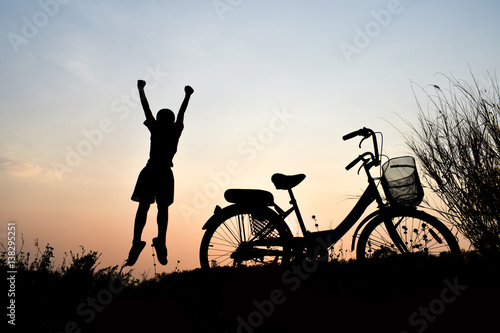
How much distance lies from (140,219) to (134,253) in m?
0.46

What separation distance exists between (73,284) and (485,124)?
5811mm

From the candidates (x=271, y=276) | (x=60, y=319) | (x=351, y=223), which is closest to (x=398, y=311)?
(x=271, y=276)

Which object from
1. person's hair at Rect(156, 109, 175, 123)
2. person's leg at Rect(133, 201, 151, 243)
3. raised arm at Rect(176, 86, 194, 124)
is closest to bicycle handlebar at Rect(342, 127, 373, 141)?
raised arm at Rect(176, 86, 194, 124)

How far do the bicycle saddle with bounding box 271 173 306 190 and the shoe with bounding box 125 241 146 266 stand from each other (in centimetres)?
202

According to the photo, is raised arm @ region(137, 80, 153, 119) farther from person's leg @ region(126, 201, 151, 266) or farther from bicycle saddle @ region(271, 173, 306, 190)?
bicycle saddle @ region(271, 173, 306, 190)

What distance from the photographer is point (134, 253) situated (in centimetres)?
480

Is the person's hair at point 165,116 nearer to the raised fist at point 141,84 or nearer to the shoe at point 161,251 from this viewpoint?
the raised fist at point 141,84

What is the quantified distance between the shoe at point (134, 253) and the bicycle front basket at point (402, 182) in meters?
3.30

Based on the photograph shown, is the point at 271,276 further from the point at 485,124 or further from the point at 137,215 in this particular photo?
the point at 485,124

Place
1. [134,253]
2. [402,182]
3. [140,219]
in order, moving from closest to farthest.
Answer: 1. [402,182]
2. [134,253]
3. [140,219]

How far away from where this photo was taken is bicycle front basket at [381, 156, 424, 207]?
4.26 m

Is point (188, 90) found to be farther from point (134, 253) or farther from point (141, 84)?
point (134, 253)

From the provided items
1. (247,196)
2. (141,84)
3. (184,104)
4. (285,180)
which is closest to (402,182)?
(285,180)

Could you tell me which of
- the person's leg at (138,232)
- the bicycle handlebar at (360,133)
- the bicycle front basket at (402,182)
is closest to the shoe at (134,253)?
the person's leg at (138,232)
